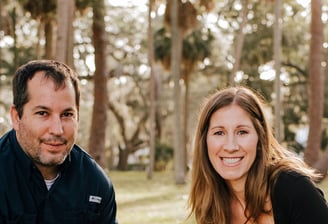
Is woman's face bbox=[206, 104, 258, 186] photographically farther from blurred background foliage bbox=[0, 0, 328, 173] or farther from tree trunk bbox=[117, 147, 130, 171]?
tree trunk bbox=[117, 147, 130, 171]

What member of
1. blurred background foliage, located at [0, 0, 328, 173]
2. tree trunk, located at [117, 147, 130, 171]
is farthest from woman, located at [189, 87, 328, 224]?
tree trunk, located at [117, 147, 130, 171]

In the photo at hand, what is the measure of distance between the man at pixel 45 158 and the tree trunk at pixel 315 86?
550 inches

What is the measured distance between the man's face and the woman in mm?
884

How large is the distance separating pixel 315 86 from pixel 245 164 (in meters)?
13.8

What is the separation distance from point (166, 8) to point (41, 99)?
20.2 m

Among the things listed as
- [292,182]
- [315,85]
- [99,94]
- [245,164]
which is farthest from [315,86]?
[292,182]

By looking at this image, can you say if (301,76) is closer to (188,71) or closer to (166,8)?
(188,71)

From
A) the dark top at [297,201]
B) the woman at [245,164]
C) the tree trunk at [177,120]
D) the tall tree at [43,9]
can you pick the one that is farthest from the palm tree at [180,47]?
the dark top at [297,201]

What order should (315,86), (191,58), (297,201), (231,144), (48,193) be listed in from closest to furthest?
(297,201) < (48,193) < (231,144) < (315,86) < (191,58)

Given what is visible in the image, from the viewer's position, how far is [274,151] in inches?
155

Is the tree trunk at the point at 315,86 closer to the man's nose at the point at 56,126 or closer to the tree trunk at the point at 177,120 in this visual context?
the tree trunk at the point at 177,120

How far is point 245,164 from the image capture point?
382cm

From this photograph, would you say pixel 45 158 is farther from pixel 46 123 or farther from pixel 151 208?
pixel 151 208

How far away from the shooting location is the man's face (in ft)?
11.6
